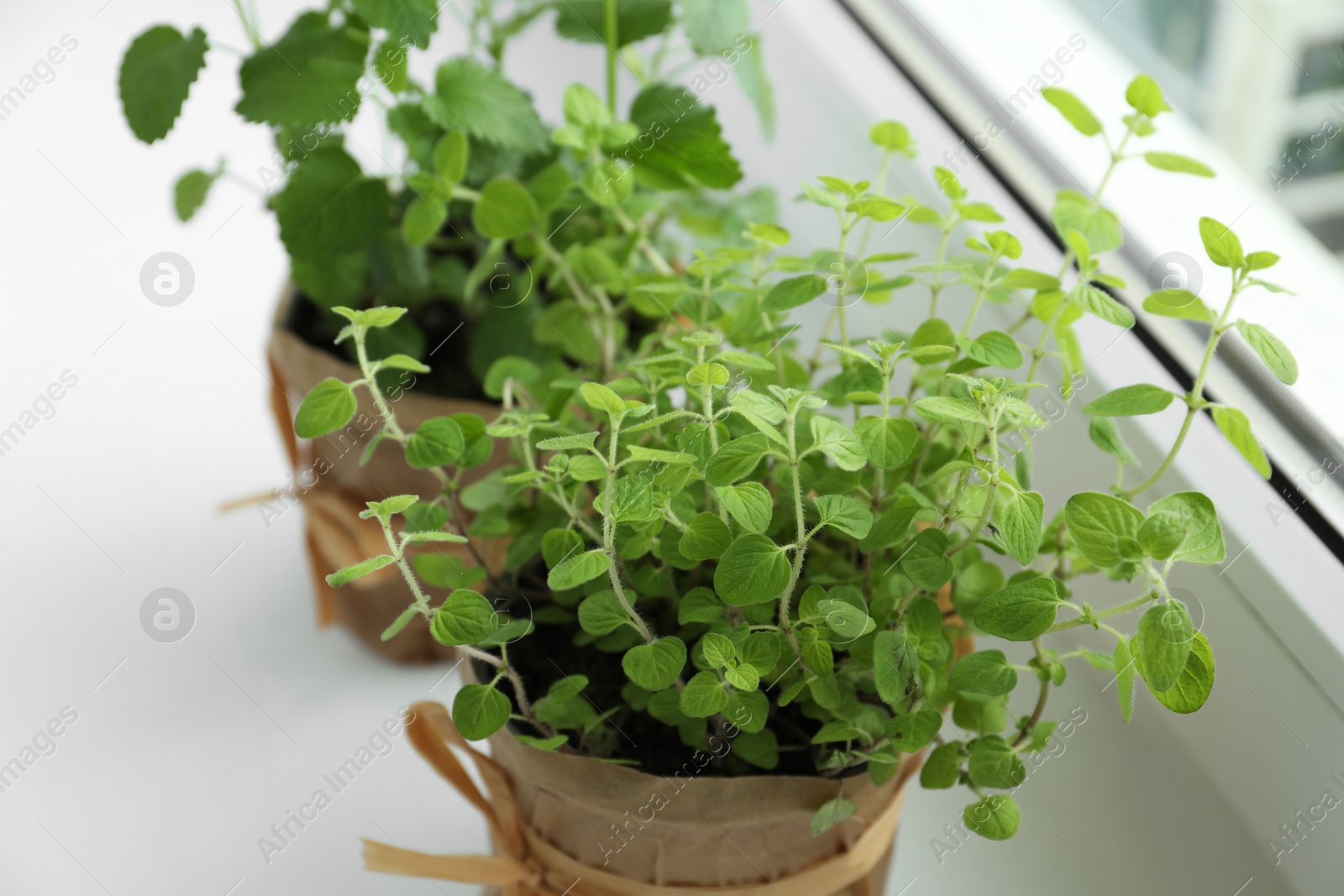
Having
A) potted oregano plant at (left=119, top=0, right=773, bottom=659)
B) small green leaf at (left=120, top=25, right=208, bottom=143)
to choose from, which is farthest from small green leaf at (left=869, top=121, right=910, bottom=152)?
small green leaf at (left=120, top=25, right=208, bottom=143)

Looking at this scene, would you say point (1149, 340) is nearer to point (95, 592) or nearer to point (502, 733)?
point (502, 733)

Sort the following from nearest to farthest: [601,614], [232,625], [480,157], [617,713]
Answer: [601,614] → [617,713] → [480,157] → [232,625]

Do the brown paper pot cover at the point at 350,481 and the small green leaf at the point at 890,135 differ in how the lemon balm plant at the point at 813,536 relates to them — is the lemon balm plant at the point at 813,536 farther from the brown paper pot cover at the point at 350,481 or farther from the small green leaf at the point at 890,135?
the brown paper pot cover at the point at 350,481

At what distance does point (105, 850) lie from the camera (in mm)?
820

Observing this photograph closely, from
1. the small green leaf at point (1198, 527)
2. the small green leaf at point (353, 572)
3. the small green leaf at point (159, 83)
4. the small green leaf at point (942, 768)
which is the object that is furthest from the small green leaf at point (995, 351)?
the small green leaf at point (159, 83)

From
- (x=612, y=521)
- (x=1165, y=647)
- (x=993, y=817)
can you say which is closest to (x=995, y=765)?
(x=993, y=817)

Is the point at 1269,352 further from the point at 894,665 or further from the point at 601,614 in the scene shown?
the point at 601,614

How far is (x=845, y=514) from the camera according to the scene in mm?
501

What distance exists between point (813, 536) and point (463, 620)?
0.65 ft

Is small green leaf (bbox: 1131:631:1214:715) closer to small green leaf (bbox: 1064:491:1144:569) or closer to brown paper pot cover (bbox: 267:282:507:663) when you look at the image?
small green leaf (bbox: 1064:491:1144:569)

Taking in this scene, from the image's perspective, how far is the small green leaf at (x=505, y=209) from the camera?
728 millimetres

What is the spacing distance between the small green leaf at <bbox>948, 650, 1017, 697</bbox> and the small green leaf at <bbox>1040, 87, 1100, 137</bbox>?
309 mm

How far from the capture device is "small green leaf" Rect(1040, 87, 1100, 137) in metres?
0.61

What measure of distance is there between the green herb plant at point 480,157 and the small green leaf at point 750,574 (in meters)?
0.29
